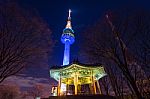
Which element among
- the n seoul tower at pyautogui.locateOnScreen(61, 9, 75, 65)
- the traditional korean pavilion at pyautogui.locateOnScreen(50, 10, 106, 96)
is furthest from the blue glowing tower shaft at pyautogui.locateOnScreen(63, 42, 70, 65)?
the traditional korean pavilion at pyautogui.locateOnScreen(50, 10, 106, 96)

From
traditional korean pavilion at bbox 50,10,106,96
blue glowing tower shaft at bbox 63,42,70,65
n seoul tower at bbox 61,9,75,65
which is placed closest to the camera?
traditional korean pavilion at bbox 50,10,106,96

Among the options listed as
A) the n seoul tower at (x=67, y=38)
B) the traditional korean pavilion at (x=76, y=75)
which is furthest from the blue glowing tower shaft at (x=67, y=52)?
the traditional korean pavilion at (x=76, y=75)

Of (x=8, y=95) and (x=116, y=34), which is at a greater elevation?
(x=116, y=34)

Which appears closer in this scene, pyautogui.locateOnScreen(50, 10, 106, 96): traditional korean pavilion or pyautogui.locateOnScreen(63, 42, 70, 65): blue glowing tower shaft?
pyautogui.locateOnScreen(50, 10, 106, 96): traditional korean pavilion

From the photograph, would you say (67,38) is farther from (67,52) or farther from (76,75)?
(76,75)

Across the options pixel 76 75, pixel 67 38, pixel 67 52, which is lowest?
pixel 76 75

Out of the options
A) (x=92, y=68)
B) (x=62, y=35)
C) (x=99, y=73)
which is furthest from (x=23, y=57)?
(x=62, y=35)

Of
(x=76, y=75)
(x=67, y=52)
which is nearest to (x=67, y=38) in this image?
(x=67, y=52)

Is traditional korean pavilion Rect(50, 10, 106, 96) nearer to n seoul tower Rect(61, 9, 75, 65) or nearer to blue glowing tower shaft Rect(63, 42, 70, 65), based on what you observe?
blue glowing tower shaft Rect(63, 42, 70, 65)

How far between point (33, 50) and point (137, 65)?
10.0 metres

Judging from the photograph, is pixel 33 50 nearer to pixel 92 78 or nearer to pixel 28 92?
pixel 92 78

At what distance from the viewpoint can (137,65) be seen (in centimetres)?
1866

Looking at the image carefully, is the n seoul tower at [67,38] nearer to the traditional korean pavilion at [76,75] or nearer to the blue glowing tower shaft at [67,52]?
the blue glowing tower shaft at [67,52]

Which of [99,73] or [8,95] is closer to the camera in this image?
[99,73]
